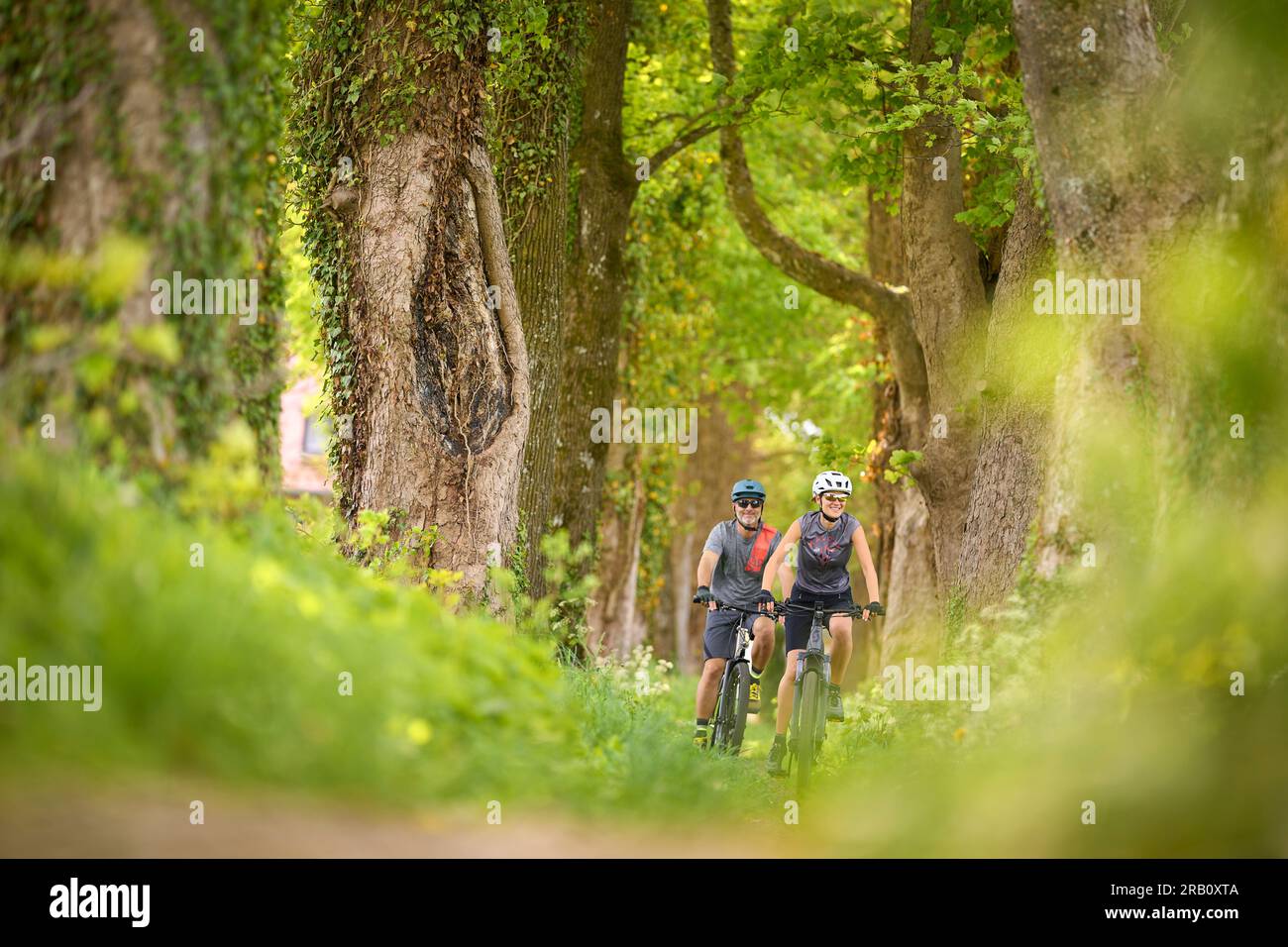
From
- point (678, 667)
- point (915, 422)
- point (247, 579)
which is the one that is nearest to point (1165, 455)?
point (247, 579)

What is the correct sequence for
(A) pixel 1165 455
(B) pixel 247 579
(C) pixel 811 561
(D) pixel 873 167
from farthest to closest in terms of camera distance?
(D) pixel 873 167, (C) pixel 811 561, (A) pixel 1165 455, (B) pixel 247 579

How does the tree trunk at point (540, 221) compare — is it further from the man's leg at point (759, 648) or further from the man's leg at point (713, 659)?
the man's leg at point (759, 648)

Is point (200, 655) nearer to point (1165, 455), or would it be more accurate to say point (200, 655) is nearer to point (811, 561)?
point (1165, 455)

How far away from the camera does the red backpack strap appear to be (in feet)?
36.6

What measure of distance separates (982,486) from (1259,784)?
Result: 19.1ft

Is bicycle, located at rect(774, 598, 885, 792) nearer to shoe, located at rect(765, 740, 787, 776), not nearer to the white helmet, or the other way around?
shoe, located at rect(765, 740, 787, 776)

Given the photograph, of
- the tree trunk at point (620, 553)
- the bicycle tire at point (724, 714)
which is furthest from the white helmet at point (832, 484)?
the tree trunk at point (620, 553)

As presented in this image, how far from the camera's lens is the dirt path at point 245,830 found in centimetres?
462

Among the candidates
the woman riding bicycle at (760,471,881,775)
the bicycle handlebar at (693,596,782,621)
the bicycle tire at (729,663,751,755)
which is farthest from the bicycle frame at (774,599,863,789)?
the bicycle tire at (729,663,751,755)

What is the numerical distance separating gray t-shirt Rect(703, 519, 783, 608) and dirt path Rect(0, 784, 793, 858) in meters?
5.32

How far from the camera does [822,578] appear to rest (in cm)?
1042

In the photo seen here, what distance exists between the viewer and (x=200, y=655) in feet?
16.9
